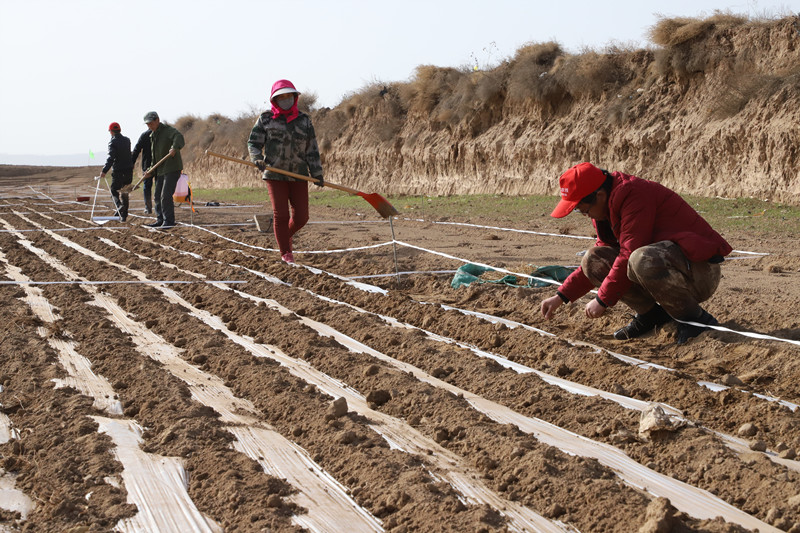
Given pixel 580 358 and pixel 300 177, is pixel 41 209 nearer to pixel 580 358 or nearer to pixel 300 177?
pixel 300 177

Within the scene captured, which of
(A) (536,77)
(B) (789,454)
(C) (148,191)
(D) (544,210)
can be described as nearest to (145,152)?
(C) (148,191)

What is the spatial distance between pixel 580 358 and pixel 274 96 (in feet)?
14.5

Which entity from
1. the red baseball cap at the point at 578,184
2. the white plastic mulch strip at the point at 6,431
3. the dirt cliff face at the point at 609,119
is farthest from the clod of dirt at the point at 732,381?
the dirt cliff face at the point at 609,119

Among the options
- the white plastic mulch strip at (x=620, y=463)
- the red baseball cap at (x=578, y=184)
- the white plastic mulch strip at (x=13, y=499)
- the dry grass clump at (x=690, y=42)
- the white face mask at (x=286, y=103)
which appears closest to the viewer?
the white plastic mulch strip at (x=620, y=463)

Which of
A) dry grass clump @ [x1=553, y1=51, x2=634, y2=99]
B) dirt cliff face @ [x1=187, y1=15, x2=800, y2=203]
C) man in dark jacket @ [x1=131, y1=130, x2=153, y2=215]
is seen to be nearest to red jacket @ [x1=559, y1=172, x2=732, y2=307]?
man in dark jacket @ [x1=131, y1=130, x2=153, y2=215]

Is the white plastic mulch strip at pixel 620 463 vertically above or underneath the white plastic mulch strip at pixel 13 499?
above

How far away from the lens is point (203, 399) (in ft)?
12.4

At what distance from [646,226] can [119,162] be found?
35.8 ft

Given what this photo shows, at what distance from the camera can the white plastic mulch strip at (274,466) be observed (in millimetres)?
2545

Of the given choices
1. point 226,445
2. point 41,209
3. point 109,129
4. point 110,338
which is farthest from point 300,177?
point 41,209

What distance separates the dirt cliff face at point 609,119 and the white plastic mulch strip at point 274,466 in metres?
11.9

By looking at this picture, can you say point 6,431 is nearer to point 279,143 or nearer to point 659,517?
point 659,517

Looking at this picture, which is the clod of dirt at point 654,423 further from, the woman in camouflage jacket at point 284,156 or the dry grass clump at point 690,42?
the dry grass clump at point 690,42

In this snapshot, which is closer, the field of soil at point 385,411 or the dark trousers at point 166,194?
the field of soil at point 385,411
